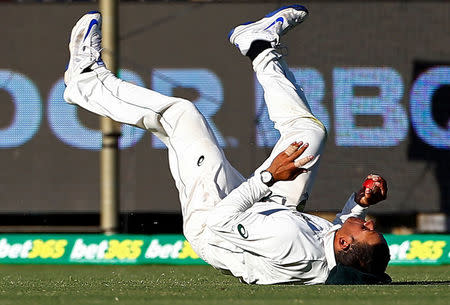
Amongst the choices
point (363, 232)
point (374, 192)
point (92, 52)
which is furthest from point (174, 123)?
point (363, 232)

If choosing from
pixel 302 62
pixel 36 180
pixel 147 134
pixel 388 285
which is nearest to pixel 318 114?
pixel 302 62

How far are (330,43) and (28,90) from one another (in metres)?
3.23

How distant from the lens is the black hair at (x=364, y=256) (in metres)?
5.72

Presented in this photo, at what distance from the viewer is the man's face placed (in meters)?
5.72

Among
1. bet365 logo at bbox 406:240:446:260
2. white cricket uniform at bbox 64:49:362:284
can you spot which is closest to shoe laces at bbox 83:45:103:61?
white cricket uniform at bbox 64:49:362:284

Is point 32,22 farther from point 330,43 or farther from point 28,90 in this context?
point 330,43

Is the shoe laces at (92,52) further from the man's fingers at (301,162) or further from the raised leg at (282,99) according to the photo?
the man's fingers at (301,162)

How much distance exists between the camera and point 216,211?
5.89 m

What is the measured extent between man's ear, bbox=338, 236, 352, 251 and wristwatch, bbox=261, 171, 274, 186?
0.50 meters

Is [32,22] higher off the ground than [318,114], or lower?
higher

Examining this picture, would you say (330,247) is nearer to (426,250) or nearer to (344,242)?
(344,242)

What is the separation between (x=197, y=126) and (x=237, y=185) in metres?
0.47

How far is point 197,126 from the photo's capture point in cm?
677

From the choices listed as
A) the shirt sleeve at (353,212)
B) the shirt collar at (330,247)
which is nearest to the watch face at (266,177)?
the shirt collar at (330,247)
